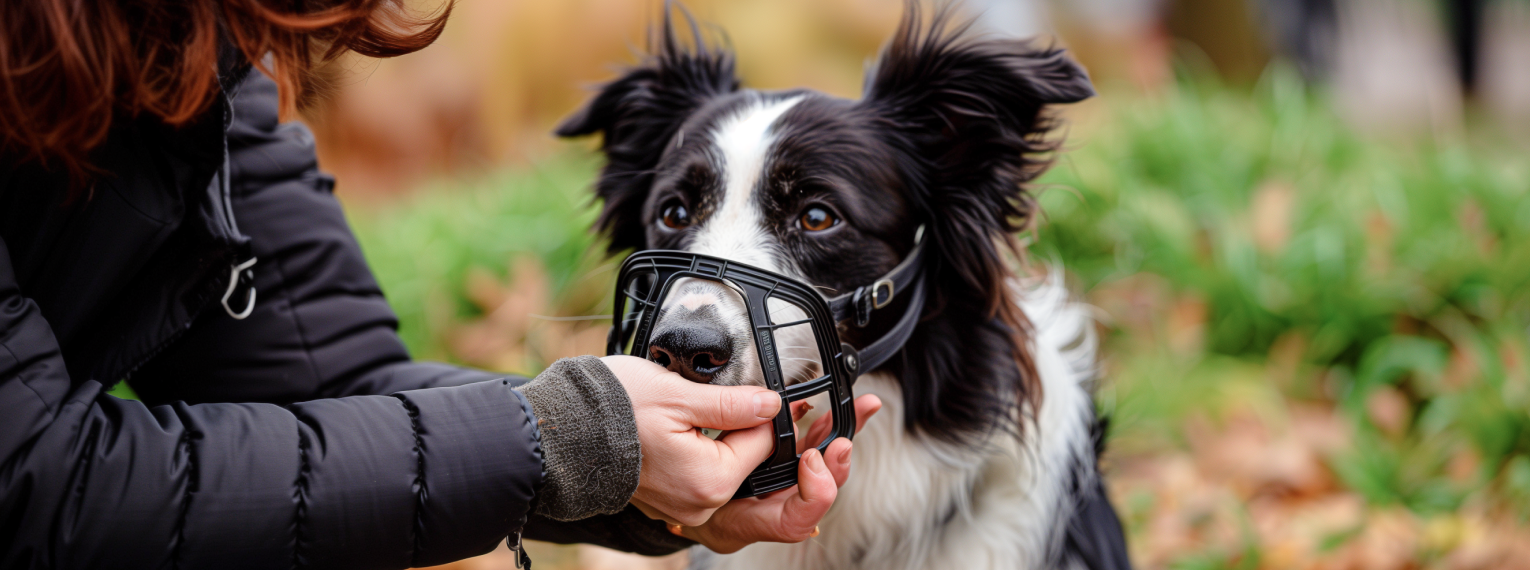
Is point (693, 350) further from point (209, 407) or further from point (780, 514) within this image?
point (209, 407)

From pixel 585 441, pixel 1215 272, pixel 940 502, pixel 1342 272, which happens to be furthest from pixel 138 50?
pixel 1342 272

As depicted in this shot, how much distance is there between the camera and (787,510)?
1.54 metres

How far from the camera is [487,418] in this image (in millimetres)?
1292

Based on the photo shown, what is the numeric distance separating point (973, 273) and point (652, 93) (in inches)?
33.7

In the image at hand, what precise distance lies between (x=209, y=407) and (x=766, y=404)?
2.37 feet

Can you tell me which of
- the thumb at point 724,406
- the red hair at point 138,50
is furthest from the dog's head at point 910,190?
the red hair at point 138,50

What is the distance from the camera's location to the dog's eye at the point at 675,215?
197 cm

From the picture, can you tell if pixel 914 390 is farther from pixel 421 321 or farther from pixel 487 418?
pixel 421 321

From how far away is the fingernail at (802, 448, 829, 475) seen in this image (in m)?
1.50

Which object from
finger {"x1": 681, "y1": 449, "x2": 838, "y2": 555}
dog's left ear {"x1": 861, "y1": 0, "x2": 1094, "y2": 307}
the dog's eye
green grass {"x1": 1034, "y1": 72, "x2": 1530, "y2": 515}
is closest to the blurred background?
green grass {"x1": 1034, "y1": 72, "x2": 1530, "y2": 515}

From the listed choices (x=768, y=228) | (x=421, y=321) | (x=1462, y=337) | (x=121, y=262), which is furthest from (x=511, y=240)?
(x=1462, y=337)

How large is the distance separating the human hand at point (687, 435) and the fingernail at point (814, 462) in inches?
3.7

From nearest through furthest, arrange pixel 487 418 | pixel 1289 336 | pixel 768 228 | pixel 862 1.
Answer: pixel 487 418 → pixel 768 228 → pixel 1289 336 → pixel 862 1

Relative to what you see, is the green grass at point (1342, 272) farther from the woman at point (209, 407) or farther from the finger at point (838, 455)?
the woman at point (209, 407)
